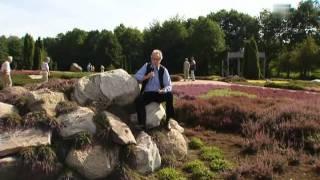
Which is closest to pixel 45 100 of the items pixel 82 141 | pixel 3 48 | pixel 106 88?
pixel 106 88

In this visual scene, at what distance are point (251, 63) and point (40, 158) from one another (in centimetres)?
4583

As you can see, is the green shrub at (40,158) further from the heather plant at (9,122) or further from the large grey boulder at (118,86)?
the large grey boulder at (118,86)

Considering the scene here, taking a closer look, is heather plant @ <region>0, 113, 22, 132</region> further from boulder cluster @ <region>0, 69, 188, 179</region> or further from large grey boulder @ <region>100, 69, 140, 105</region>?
large grey boulder @ <region>100, 69, 140, 105</region>

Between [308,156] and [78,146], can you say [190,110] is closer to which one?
[308,156]

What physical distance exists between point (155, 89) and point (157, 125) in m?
0.76

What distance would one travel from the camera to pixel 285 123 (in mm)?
12172

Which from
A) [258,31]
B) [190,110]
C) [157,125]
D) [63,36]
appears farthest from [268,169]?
[63,36]

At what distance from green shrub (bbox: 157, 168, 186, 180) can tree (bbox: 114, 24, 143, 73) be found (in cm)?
7256

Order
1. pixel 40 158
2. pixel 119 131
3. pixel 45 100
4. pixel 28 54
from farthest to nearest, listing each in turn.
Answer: pixel 28 54 → pixel 45 100 → pixel 119 131 → pixel 40 158

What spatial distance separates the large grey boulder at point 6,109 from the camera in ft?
33.6

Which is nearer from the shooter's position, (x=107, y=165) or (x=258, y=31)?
(x=107, y=165)

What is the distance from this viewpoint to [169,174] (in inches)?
390

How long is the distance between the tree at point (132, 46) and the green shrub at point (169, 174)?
2857 inches

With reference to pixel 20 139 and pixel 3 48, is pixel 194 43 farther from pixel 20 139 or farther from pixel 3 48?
pixel 20 139
